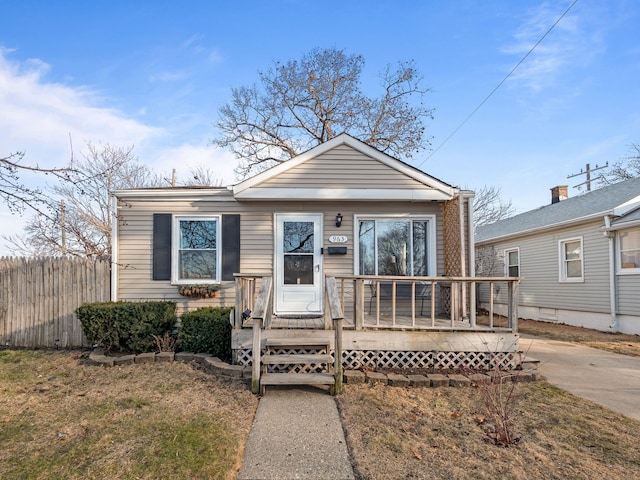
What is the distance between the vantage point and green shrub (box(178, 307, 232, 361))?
5.97 metres

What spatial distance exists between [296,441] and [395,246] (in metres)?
5.00

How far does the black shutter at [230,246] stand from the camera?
738 cm

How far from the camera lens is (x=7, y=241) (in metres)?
17.5

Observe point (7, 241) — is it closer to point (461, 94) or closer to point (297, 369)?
point (297, 369)

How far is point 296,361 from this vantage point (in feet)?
15.5

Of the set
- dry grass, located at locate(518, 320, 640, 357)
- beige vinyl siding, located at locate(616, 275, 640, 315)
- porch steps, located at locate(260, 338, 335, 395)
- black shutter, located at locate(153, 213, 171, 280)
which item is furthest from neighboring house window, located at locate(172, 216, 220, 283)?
beige vinyl siding, located at locate(616, 275, 640, 315)

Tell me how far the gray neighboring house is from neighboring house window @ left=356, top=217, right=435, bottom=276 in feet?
6.86

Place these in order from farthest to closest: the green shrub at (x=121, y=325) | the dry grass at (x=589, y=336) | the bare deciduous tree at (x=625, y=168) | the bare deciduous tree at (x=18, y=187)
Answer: the bare deciduous tree at (x=625, y=168) → the dry grass at (x=589, y=336) → the green shrub at (x=121, y=325) → the bare deciduous tree at (x=18, y=187)

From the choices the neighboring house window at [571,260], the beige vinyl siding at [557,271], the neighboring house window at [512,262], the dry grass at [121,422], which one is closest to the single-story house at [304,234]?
the dry grass at [121,422]

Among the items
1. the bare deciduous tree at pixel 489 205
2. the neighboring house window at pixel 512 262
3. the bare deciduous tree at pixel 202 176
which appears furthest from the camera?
the bare deciduous tree at pixel 489 205

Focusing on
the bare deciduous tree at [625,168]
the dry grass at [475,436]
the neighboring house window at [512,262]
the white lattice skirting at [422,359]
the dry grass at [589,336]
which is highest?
the bare deciduous tree at [625,168]

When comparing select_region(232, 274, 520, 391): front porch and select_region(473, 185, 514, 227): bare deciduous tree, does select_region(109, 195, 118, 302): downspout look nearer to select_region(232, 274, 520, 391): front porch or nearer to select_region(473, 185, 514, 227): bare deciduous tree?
select_region(232, 274, 520, 391): front porch

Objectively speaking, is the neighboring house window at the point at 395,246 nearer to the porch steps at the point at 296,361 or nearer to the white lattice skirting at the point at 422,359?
the white lattice skirting at the point at 422,359

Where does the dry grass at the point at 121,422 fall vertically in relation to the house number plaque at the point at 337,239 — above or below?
below
